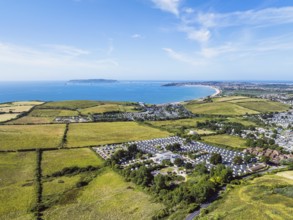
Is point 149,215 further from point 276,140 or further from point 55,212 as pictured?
point 276,140

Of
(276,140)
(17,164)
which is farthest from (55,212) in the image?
(276,140)

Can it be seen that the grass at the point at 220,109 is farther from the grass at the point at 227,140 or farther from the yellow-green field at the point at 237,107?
the grass at the point at 227,140

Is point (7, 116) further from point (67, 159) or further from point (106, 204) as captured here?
point (106, 204)

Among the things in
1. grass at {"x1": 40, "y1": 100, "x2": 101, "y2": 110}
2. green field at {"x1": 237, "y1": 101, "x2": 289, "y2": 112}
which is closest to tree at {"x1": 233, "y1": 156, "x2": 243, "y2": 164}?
green field at {"x1": 237, "y1": 101, "x2": 289, "y2": 112}

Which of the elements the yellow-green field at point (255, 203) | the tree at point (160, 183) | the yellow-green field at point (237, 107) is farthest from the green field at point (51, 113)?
the yellow-green field at point (255, 203)

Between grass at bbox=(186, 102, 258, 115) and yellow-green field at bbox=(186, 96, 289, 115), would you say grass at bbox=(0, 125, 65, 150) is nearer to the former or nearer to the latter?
grass at bbox=(186, 102, 258, 115)
